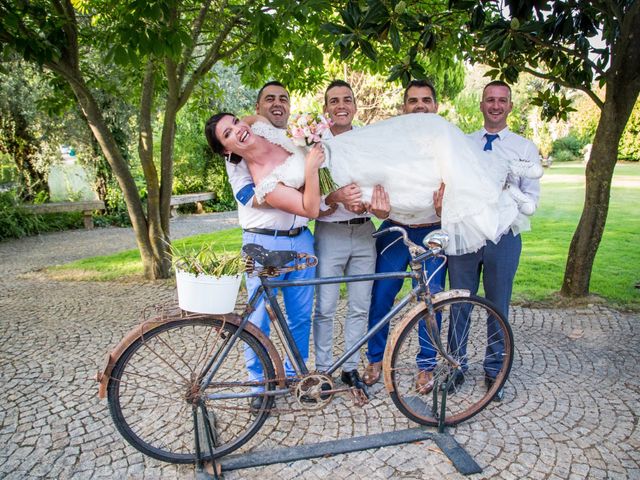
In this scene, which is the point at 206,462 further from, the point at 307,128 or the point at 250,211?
the point at 307,128

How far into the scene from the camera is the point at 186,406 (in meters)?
3.11

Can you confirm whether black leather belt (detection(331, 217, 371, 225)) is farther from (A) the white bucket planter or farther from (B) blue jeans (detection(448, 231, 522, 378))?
(A) the white bucket planter

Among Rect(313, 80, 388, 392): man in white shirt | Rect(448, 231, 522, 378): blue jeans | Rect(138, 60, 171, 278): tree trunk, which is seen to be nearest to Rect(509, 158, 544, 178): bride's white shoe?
Rect(448, 231, 522, 378): blue jeans

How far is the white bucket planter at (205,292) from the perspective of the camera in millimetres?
2500

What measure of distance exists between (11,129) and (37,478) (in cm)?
1323

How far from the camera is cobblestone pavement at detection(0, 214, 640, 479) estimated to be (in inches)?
108

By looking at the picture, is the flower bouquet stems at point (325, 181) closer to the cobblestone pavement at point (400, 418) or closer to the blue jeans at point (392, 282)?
the blue jeans at point (392, 282)

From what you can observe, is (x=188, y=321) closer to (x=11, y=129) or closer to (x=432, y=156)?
→ (x=432, y=156)

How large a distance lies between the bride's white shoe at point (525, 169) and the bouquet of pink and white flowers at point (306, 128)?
129 cm

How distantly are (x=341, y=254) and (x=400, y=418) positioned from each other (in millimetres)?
1196

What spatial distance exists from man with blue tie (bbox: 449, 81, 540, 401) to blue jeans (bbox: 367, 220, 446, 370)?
0.20 meters

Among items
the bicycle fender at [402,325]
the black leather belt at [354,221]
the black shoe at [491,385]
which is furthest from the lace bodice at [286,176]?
the black shoe at [491,385]

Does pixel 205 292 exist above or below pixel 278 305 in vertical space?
above

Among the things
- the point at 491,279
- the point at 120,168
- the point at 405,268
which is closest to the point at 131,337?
the point at 405,268
